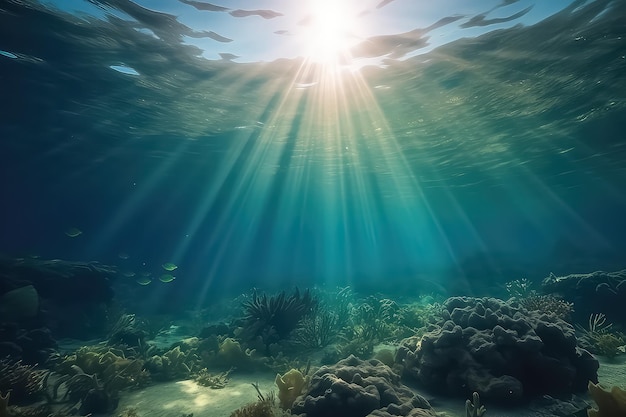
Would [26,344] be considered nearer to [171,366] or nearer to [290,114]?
[171,366]

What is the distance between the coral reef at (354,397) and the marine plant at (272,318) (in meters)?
4.84

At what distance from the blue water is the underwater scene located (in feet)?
0.44

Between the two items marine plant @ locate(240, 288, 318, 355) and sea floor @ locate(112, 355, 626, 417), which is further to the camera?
marine plant @ locate(240, 288, 318, 355)

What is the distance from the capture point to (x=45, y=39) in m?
12.8

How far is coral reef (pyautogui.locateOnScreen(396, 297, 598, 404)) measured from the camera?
6.47m

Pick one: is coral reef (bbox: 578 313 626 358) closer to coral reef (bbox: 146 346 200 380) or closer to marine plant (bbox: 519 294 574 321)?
marine plant (bbox: 519 294 574 321)

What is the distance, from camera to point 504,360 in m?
6.59

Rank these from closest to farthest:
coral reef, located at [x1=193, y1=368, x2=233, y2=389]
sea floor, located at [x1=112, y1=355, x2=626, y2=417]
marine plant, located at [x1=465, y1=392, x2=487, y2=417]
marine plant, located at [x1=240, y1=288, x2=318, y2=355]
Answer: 1. marine plant, located at [x1=465, y1=392, x2=487, y2=417]
2. sea floor, located at [x1=112, y1=355, x2=626, y2=417]
3. coral reef, located at [x1=193, y1=368, x2=233, y2=389]
4. marine plant, located at [x1=240, y1=288, x2=318, y2=355]

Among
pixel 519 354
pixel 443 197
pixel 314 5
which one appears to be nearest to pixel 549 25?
pixel 314 5

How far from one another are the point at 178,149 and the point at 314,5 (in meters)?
18.7

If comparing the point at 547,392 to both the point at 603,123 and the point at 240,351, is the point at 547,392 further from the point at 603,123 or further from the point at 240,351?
the point at 603,123

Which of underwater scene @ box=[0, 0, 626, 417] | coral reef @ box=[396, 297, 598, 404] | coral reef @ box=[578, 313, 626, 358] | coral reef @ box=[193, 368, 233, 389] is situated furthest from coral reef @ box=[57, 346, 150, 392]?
coral reef @ box=[578, 313, 626, 358]

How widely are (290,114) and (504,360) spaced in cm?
1576

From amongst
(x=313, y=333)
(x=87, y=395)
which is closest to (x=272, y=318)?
(x=313, y=333)
